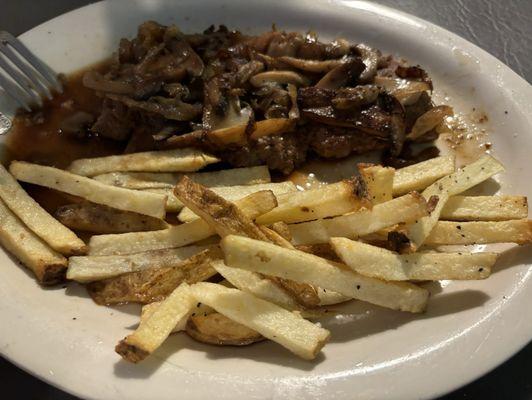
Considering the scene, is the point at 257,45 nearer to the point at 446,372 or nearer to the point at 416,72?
the point at 416,72

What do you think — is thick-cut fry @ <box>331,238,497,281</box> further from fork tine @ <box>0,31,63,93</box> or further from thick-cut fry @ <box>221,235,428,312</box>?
fork tine @ <box>0,31,63,93</box>

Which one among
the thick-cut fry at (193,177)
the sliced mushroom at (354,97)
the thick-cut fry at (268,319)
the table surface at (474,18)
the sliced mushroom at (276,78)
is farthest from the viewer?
the table surface at (474,18)

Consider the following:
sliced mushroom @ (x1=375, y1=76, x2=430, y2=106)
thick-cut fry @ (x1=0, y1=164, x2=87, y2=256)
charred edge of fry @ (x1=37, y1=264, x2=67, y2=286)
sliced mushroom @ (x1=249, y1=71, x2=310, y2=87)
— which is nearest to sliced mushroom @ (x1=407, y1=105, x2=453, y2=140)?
sliced mushroom @ (x1=375, y1=76, x2=430, y2=106)

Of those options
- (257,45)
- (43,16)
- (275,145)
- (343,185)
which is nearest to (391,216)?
(343,185)

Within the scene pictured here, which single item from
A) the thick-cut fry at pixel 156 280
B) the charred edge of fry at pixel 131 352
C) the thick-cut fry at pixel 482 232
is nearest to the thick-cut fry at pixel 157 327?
the charred edge of fry at pixel 131 352

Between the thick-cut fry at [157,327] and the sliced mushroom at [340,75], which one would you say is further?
the sliced mushroom at [340,75]

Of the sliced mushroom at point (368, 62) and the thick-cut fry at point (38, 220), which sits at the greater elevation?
the sliced mushroom at point (368, 62)

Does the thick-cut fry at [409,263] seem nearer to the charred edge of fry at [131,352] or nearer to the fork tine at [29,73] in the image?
the charred edge of fry at [131,352]

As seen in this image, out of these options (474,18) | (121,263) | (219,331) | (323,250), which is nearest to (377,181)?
(323,250)
